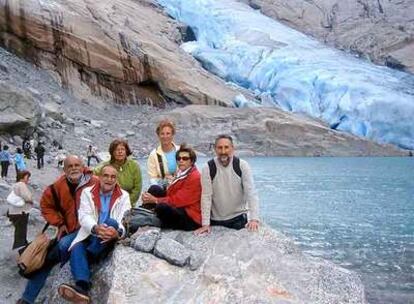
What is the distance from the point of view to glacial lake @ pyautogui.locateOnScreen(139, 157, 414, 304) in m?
10.6

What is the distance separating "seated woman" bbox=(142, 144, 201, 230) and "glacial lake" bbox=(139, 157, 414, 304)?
13.1 ft

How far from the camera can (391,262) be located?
11.4 m

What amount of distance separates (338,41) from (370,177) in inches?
1776

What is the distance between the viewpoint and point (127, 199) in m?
5.84

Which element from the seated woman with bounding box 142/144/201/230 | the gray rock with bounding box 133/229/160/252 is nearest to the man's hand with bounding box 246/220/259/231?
the seated woman with bounding box 142/144/201/230

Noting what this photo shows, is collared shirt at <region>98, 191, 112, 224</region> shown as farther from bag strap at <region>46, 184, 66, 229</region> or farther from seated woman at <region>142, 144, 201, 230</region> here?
seated woman at <region>142, 144, 201, 230</region>

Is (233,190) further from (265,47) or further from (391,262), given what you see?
(265,47)

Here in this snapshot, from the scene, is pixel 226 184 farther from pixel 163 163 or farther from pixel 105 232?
pixel 105 232

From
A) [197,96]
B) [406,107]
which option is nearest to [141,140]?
[197,96]

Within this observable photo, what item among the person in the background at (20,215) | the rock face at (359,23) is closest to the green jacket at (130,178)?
the person in the background at (20,215)

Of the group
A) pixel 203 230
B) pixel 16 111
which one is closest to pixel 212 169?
pixel 203 230

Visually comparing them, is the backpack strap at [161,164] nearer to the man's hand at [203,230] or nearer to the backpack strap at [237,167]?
the man's hand at [203,230]

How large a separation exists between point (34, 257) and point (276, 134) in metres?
45.3

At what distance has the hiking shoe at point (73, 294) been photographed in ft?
17.0
